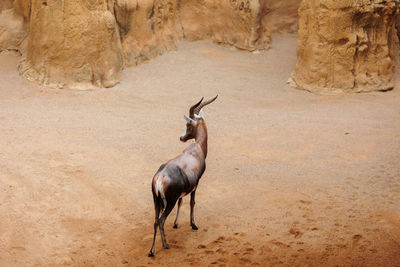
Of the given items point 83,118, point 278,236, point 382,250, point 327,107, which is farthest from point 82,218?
point 327,107

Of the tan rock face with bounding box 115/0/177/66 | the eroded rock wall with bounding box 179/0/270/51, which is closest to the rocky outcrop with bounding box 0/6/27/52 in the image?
the tan rock face with bounding box 115/0/177/66

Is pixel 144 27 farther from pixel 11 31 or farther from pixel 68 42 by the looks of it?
pixel 11 31

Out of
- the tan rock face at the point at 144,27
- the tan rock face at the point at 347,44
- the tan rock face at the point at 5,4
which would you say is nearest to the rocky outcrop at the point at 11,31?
the tan rock face at the point at 5,4

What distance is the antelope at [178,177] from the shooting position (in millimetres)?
4766

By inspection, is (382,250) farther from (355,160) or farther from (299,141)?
(299,141)

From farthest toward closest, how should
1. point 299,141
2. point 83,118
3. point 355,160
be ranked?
point 83,118 < point 299,141 < point 355,160

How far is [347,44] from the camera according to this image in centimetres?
1162

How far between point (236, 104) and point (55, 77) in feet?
13.8

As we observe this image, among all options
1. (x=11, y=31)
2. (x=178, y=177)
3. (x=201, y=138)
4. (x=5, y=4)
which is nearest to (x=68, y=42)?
(x=11, y=31)

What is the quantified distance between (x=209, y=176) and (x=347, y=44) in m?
6.58

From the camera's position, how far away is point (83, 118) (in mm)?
9078

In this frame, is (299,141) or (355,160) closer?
(355,160)

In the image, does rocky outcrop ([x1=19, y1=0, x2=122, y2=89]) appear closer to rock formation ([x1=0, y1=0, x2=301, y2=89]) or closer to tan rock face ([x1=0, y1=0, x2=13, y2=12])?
rock formation ([x1=0, y1=0, x2=301, y2=89])

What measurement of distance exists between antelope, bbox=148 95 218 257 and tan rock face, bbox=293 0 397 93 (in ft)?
23.2
